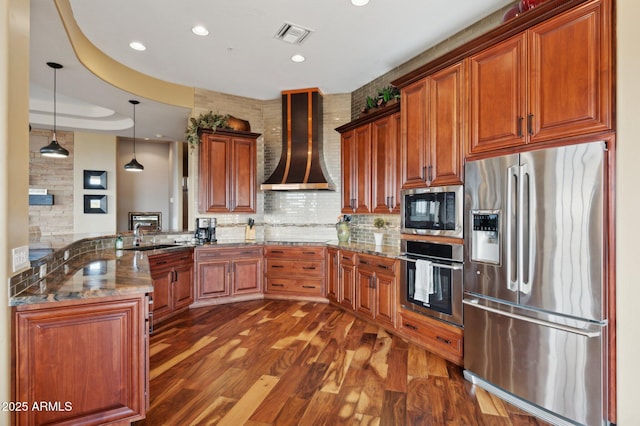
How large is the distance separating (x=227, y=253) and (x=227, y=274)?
0.30 m

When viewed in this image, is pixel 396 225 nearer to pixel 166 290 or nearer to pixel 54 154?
pixel 166 290

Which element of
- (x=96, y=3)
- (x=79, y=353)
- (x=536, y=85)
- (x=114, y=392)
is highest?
(x=96, y=3)

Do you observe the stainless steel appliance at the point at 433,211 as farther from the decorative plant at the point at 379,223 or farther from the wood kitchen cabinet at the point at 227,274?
the wood kitchen cabinet at the point at 227,274

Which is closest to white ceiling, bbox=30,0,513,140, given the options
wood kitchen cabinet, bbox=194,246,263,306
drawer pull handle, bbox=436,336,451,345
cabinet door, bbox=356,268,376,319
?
wood kitchen cabinet, bbox=194,246,263,306

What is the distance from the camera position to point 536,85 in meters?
2.19

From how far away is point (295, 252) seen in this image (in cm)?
474

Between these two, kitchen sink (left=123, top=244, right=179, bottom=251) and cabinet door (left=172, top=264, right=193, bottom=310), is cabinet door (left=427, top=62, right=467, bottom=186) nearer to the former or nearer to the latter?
cabinet door (left=172, top=264, right=193, bottom=310)

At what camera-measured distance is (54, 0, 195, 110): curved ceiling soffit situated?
3.09 m

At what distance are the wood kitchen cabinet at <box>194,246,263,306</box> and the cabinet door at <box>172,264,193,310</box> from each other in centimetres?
10

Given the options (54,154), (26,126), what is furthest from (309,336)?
(54,154)

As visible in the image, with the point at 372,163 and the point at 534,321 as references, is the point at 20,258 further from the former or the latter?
the point at 372,163

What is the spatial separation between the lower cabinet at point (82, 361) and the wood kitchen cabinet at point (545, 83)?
2705 millimetres

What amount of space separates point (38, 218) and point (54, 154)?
3385 mm

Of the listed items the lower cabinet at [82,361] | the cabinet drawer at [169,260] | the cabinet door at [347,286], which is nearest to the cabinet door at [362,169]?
the cabinet door at [347,286]
